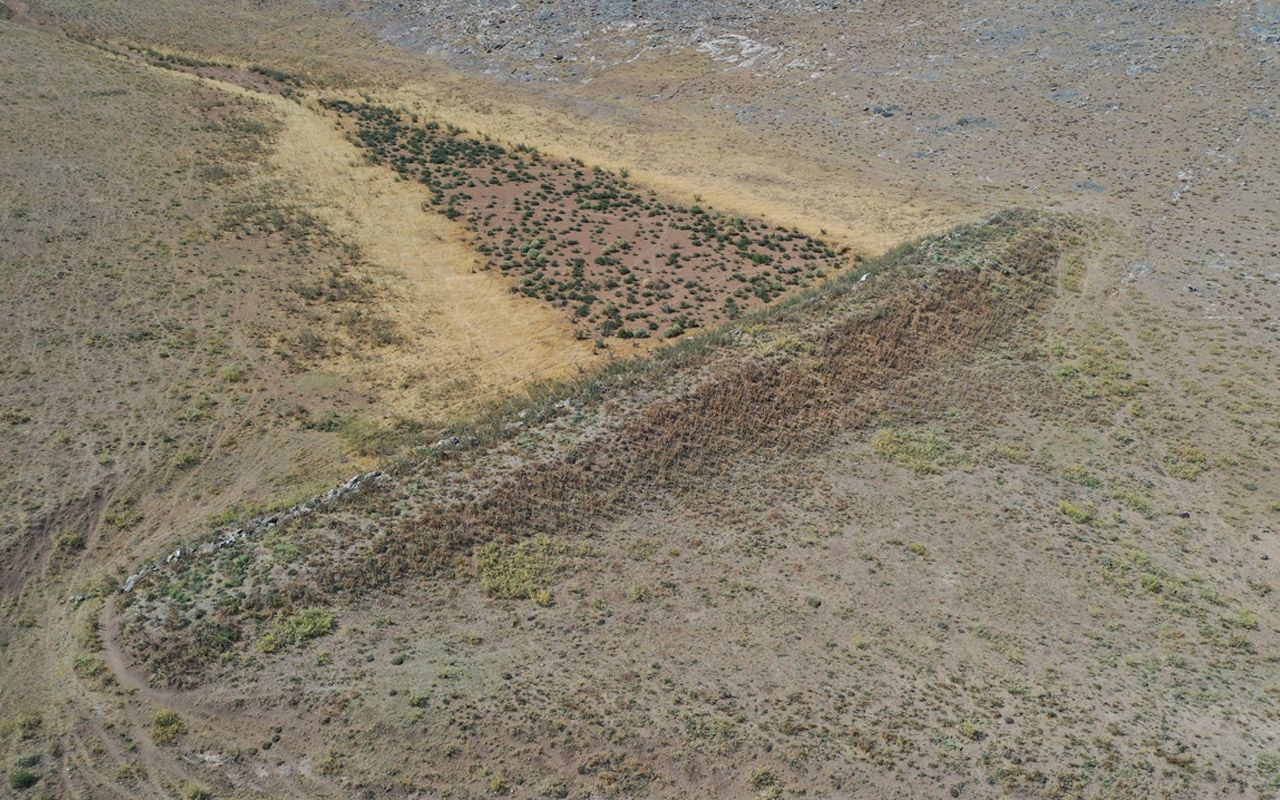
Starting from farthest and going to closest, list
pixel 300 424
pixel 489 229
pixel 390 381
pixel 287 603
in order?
pixel 489 229 → pixel 390 381 → pixel 300 424 → pixel 287 603

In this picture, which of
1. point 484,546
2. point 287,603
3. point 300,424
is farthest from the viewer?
point 300,424

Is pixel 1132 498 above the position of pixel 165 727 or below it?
above

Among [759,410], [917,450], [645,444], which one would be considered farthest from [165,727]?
[917,450]

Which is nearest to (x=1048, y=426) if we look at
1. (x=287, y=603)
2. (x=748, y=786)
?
(x=748, y=786)

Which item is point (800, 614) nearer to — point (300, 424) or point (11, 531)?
point (300, 424)

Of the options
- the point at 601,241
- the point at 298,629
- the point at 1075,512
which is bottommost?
the point at 298,629

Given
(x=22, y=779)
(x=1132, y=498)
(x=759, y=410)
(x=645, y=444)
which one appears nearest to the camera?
(x=22, y=779)

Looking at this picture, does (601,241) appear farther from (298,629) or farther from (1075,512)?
(298,629)

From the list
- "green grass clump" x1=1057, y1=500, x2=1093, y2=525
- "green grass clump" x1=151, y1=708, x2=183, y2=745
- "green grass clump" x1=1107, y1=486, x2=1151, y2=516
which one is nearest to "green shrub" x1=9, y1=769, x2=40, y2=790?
"green grass clump" x1=151, y1=708, x2=183, y2=745
